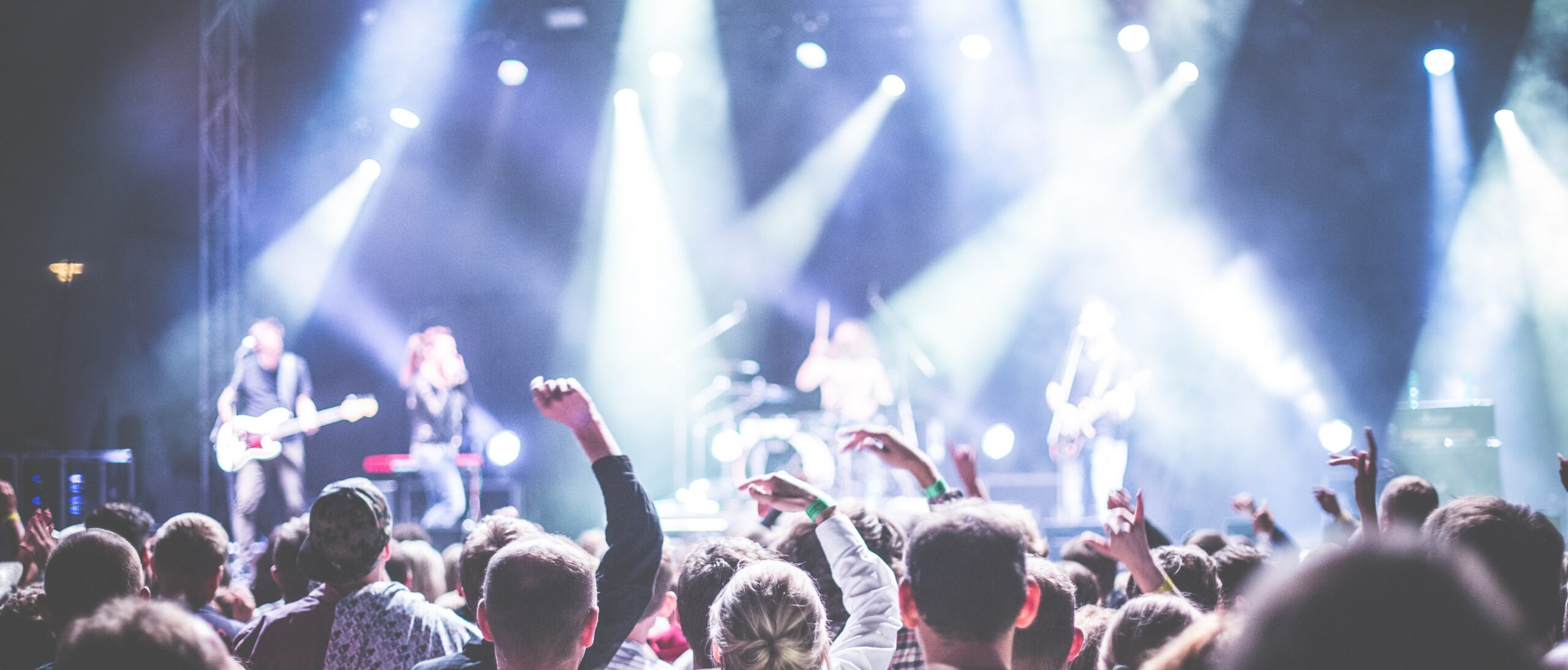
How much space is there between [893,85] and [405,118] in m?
4.82

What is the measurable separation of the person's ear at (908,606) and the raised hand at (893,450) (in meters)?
1.27

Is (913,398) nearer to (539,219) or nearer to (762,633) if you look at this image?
(539,219)

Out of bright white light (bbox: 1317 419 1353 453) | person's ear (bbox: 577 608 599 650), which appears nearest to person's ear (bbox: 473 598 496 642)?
person's ear (bbox: 577 608 599 650)

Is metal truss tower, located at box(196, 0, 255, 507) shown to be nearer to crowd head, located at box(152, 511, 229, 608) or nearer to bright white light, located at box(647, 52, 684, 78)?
bright white light, located at box(647, 52, 684, 78)

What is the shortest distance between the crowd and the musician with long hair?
5875 mm

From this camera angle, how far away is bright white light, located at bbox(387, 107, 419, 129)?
10195 mm

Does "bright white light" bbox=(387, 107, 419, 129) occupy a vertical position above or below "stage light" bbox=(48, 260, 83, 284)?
above

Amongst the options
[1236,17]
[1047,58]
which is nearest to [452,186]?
[1047,58]

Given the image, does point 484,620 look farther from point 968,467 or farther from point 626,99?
point 626,99

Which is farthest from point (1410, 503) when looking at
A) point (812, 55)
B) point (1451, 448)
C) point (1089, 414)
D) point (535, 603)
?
point (812, 55)

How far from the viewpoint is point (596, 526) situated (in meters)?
10.9

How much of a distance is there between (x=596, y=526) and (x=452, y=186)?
389 cm

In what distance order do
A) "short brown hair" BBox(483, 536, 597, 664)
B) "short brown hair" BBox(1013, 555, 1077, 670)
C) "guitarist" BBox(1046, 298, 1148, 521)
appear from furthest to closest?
"guitarist" BBox(1046, 298, 1148, 521) → "short brown hair" BBox(1013, 555, 1077, 670) → "short brown hair" BBox(483, 536, 597, 664)

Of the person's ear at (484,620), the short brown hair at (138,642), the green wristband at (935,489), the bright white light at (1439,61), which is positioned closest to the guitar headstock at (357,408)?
the green wristband at (935,489)
